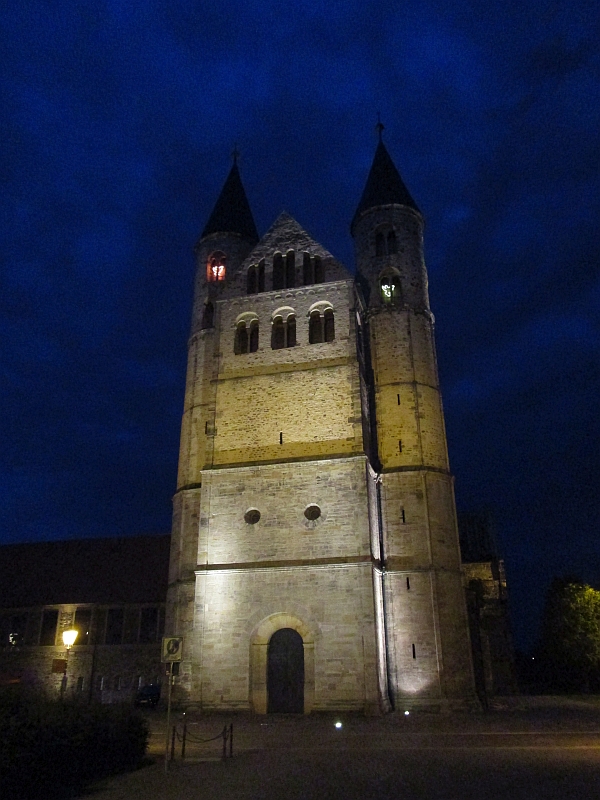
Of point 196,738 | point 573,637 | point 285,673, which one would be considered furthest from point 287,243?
point 573,637

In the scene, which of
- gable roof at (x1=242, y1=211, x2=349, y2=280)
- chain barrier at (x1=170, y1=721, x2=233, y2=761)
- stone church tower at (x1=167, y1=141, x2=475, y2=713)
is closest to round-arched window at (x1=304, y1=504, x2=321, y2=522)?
stone church tower at (x1=167, y1=141, x2=475, y2=713)

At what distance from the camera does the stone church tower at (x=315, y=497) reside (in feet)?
77.9

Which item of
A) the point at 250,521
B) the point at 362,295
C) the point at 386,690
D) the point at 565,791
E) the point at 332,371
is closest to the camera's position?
the point at 565,791

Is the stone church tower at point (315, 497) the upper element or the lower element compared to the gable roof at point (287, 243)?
lower

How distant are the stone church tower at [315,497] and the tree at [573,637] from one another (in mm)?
15851

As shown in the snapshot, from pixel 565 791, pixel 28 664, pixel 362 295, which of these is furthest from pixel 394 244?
pixel 28 664

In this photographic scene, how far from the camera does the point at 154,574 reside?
38.6m

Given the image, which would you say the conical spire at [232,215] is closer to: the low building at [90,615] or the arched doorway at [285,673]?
the low building at [90,615]

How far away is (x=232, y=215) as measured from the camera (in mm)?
36875

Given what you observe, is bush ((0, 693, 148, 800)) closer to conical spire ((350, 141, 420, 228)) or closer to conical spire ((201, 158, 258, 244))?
conical spire ((201, 158, 258, 244))

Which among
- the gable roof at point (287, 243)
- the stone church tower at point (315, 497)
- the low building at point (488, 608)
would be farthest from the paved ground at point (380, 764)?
the gable roof at point (287, 243)

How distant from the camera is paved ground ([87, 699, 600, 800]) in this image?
32.1 feet

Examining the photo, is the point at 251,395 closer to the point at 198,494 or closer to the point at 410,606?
the point at 198,494

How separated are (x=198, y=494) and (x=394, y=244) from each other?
53.2 ft
